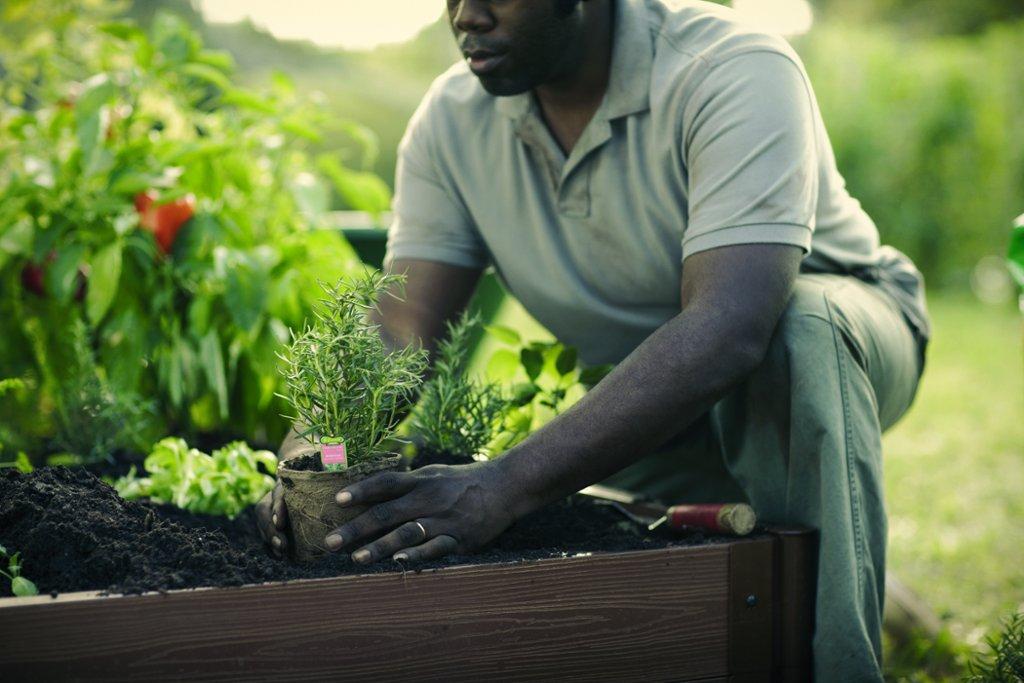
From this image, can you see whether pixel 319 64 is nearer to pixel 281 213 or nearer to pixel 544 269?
pixel 281 213

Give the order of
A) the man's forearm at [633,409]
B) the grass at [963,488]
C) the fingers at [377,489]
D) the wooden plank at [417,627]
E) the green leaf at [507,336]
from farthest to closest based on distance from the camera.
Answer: the grass at [963,488]
the green leaf at [507,336]
the man's forearm at [633,409]
the fingers at [377,489]
the wooden plank at [417,627]

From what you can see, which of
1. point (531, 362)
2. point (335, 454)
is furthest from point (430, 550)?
point (531, 362)

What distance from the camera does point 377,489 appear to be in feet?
4.99

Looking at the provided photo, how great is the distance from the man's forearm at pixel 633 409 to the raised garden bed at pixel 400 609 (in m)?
0.12

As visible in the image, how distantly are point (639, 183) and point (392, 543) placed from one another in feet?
2.82

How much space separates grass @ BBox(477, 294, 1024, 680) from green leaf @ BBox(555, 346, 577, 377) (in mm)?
992

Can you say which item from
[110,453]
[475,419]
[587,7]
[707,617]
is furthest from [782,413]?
[110,453]

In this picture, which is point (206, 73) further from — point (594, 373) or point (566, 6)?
point (594, 373)

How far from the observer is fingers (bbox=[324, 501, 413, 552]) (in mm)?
1511

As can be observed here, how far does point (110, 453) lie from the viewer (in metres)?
2.17

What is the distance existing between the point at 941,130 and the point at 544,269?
7579 mm

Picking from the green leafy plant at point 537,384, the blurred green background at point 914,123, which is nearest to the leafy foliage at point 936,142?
the blurred green background at point 914,123

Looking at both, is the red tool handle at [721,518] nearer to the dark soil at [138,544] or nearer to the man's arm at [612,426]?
the dark soil at [138,544]

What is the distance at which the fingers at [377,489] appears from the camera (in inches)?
59.2
